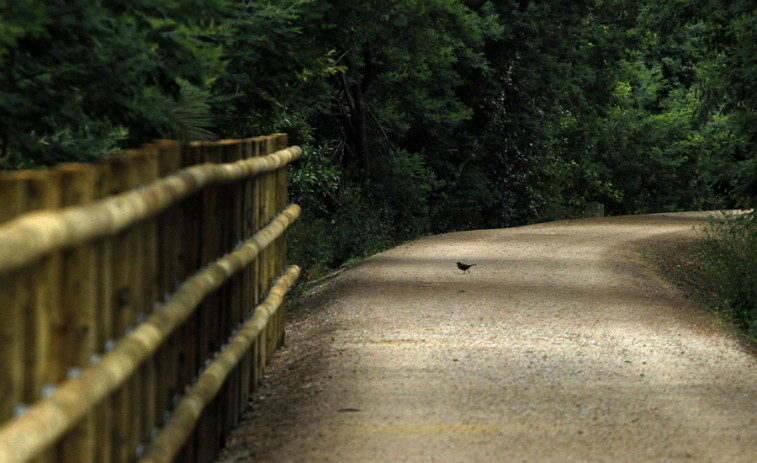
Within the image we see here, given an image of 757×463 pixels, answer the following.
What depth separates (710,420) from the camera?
23.5 ft

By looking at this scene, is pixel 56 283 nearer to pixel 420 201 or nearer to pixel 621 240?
pixel 621 240

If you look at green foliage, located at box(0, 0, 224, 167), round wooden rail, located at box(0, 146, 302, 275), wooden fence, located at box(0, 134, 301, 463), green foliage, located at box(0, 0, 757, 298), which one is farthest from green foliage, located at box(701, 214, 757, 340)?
round wooden rail, located at box(0, 146, 302, 275)

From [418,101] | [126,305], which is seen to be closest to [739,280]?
[126,305]

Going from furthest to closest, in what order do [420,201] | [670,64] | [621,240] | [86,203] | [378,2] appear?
1. [670,64]
2. [420,201]
3. [621,240]
4. [378,2]
5. [86,203]

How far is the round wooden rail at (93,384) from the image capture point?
2.71 m

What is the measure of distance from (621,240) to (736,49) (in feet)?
25.8

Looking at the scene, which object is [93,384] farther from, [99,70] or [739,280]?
[739,280]

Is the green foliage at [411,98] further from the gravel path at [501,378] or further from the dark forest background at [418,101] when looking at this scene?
the gravel path at [501,378]

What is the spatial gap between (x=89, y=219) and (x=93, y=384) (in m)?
0.52

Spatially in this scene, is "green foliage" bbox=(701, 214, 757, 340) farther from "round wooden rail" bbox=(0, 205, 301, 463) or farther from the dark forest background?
"round wooden rail" bbox=(0, 205, 301, 463)

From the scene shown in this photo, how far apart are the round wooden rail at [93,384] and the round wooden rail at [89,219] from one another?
5cm

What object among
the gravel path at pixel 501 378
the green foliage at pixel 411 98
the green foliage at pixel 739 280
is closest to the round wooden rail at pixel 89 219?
the green foliage at pixel 411 98

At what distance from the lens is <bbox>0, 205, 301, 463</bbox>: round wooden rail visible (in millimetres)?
2705

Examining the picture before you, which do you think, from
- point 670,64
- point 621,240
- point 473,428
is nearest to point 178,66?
point 473,428
